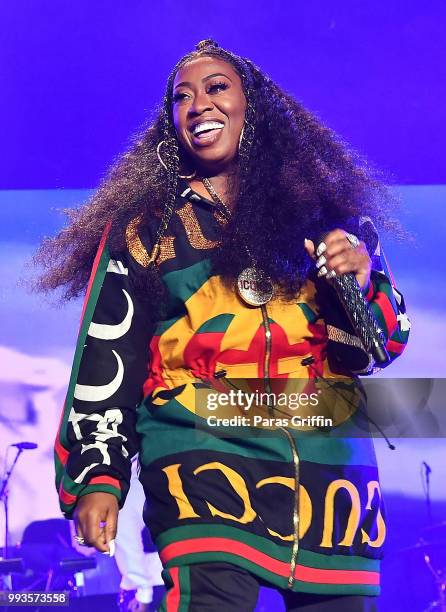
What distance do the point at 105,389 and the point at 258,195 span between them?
0.57m

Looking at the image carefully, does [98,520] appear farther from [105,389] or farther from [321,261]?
[321,261]

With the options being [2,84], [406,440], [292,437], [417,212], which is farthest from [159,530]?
[2,84]

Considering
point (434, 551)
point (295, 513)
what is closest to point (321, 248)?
point (295, 513)

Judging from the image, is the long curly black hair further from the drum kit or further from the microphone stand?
the drum kit

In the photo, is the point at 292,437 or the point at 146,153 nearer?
the point at 292,437

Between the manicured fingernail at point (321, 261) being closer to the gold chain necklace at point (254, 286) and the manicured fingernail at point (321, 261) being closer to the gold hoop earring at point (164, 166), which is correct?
the gold chain necklace at point (254, 286)

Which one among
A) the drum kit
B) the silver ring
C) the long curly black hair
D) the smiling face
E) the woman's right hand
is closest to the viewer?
the woman's right hand

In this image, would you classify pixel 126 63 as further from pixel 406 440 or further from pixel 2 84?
pixel 406 440

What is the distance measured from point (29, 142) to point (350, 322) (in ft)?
5.74

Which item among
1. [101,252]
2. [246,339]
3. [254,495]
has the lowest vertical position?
[254,495]

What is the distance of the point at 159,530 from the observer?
68.3 inches

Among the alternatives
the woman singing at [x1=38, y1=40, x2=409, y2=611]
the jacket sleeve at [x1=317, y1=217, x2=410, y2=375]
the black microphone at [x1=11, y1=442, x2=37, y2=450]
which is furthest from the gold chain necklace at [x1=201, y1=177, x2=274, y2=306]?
the black microphone at [x1=11, y1=442, x2=37, y2=450]

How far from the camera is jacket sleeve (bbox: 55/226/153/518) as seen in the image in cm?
174

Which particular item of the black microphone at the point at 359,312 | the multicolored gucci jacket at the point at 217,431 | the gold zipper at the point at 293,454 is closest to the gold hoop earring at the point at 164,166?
the multicolored gucci jacket at the point at 217,431
